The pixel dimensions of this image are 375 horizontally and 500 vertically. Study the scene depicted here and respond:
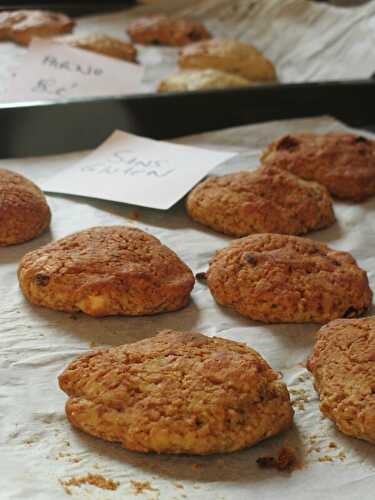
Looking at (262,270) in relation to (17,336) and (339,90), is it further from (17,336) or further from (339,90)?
(339,90)

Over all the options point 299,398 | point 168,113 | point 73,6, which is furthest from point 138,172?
point 73,6

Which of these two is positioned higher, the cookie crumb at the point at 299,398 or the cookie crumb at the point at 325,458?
the cookie crumb at the point at 325,458

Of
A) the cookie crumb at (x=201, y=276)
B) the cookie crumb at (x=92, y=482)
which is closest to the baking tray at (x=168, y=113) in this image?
the cookie crumb at (x=201, y=276)

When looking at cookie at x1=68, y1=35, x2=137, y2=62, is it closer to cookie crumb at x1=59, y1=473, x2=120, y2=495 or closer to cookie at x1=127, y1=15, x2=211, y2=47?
cookie at x1=127, y1=15, x2=211, y2=47

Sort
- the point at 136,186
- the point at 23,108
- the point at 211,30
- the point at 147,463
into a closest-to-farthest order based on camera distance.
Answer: the point at 147,463 < the point at 136,186 < the point at 23,108 < the point at 211,30

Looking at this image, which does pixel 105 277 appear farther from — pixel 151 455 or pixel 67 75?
pixel 67 75

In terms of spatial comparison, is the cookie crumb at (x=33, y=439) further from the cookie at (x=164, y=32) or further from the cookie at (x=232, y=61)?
the cookie at (x=164, y=32)

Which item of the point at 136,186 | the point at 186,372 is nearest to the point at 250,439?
the point at 186,372

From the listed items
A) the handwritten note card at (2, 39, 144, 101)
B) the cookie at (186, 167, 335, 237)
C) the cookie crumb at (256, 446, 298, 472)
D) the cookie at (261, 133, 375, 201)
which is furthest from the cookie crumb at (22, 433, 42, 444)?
the handwritten note card at (2, 39, 144, 101)
